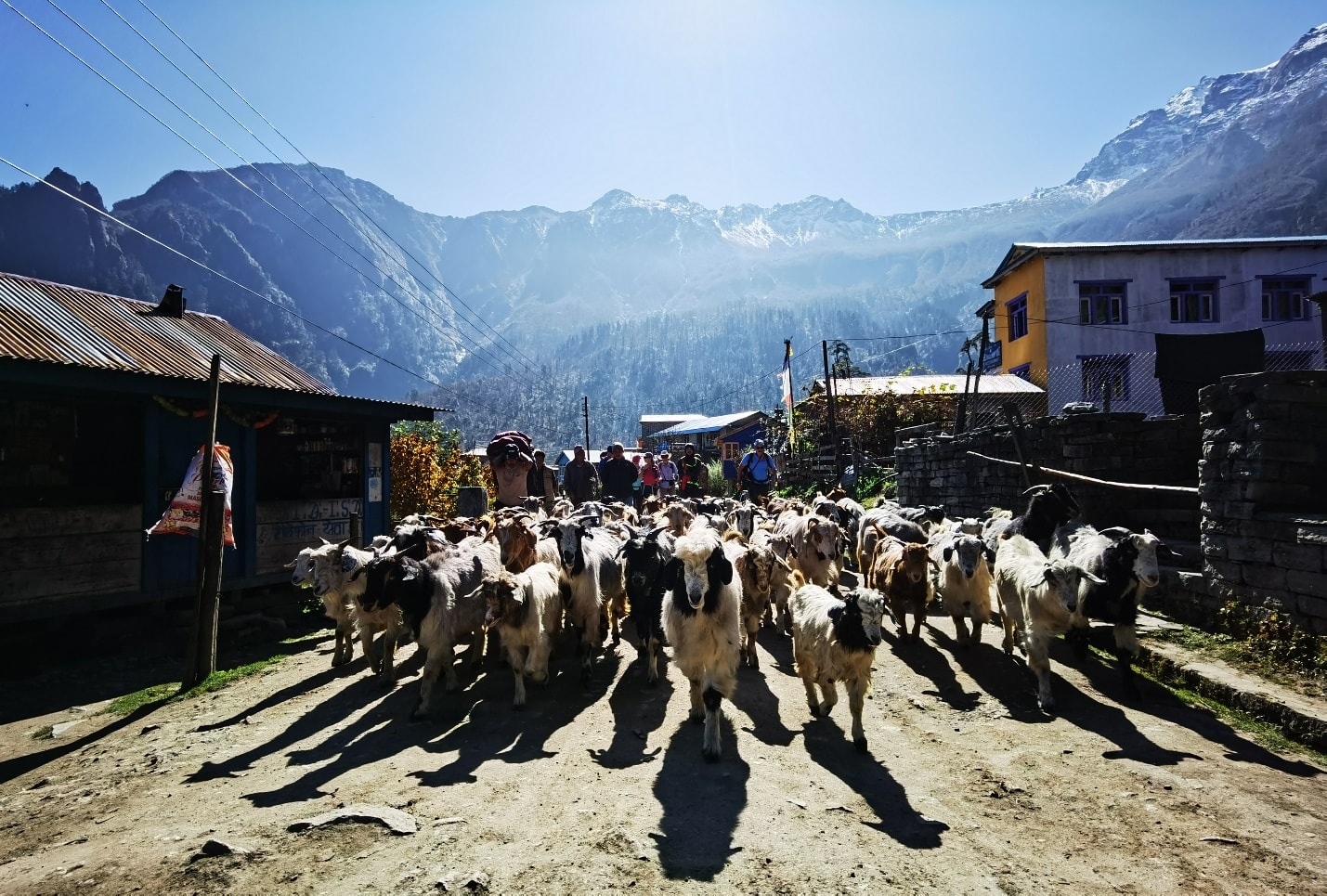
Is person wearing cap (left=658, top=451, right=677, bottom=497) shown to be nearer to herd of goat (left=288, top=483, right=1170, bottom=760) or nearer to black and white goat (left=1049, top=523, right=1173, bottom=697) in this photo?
herd of goat (left=288, top=483, right=1170, bottom=760)

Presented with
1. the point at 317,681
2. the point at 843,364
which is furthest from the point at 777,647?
the point at 843,364

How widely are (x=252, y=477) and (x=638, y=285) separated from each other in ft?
636

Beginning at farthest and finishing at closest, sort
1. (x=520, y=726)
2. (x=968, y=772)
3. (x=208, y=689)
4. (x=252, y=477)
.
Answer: (x=252, y=477) < (x=208, y=689) < (x=520, y=726) < (x=968, y=772)

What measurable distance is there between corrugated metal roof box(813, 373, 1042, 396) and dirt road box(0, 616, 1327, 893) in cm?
1730

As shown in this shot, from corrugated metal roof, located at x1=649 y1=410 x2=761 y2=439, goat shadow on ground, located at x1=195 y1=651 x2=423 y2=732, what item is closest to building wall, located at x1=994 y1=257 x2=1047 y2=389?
corrugated metal roof, located at x1=649 y1=410 x2=761 y2=439

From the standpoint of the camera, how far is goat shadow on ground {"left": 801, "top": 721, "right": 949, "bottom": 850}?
360 cm

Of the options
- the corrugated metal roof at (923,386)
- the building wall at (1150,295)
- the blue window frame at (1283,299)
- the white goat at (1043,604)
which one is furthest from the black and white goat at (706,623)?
the blue window frame at (1283,299)

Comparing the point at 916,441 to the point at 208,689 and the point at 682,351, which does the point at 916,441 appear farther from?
the point at 682,351

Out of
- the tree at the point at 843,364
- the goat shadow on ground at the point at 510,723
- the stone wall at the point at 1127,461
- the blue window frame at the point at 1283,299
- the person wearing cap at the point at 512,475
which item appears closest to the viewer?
the goat shadow on ground at the point at 510,723

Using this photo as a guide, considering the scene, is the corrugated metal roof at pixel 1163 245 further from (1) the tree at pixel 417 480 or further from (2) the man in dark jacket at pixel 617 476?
(1) the tree at pixel 417 480

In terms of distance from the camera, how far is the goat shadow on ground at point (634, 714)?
471 centimetres

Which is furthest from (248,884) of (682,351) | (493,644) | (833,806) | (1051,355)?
(682,351)

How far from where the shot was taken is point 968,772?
4355mm

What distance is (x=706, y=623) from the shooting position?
503 cm
